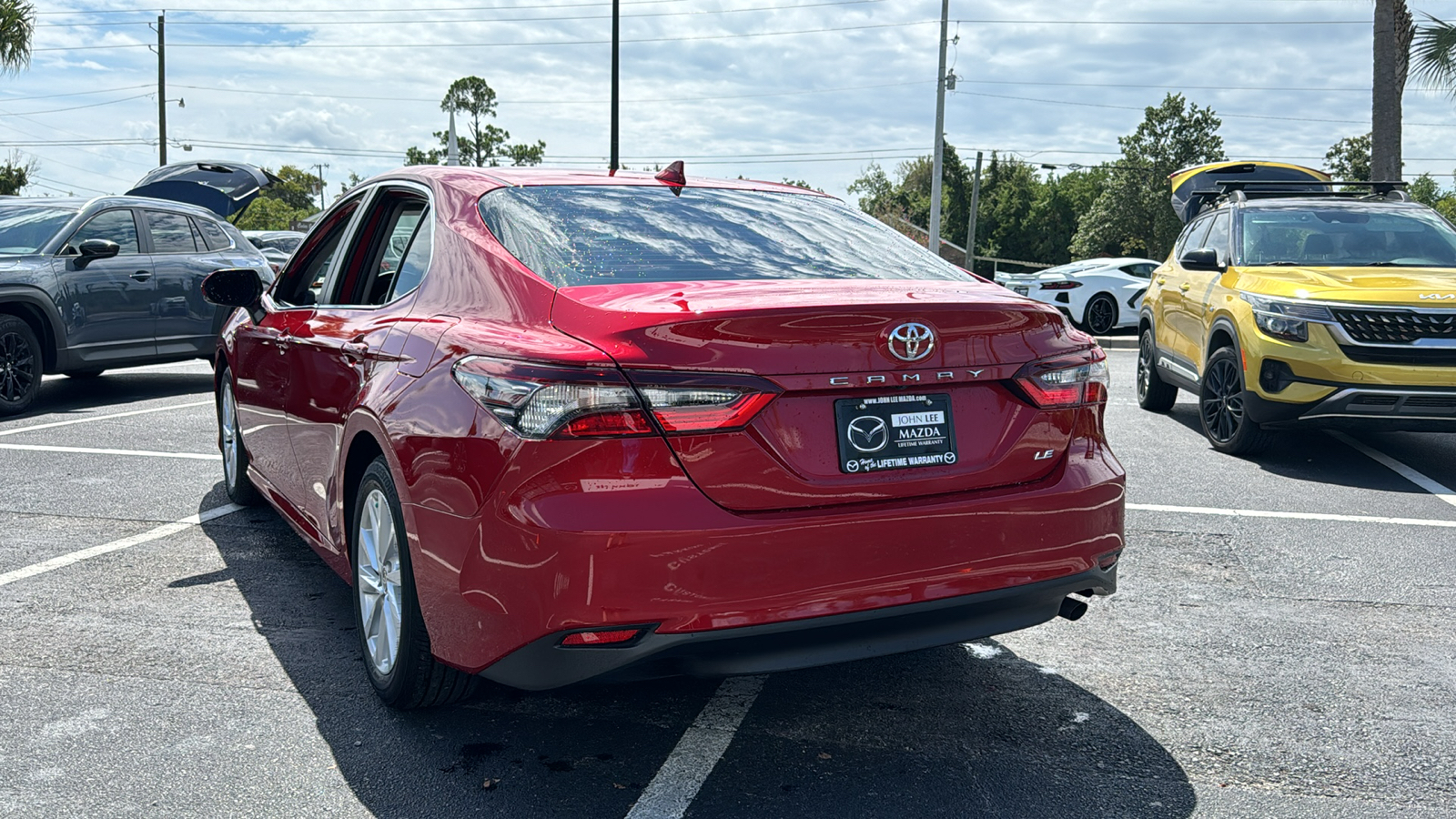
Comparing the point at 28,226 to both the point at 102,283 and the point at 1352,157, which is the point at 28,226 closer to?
the point at 102,283

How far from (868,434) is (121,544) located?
3925 millimetres

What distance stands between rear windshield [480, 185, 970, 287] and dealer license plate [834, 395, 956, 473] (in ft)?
1.76

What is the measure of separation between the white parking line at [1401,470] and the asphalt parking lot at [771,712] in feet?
5.27

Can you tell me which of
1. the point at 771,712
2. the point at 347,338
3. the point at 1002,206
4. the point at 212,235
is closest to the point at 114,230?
the point at 212,235

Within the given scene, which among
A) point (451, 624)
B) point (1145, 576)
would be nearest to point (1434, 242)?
point (1145, 576)

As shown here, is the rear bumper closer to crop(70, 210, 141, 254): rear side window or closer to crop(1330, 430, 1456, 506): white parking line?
crop(1330, 430, 1456, 506): white parking line

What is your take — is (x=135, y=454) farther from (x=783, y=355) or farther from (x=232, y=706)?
(x=783, y=355)

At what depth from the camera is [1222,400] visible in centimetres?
822

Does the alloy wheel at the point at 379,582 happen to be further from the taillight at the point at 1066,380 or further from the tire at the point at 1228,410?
the tire at the point at 1228,410

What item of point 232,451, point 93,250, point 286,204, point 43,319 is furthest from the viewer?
point 286,204

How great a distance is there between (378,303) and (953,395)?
193cm

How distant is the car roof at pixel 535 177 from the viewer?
3.80m

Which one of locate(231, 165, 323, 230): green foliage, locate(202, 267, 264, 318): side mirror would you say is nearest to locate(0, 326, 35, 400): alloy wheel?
locate(202, 267, 264, 318): side mirror

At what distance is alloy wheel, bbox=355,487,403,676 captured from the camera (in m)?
3.39
